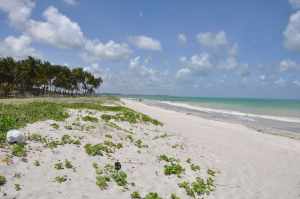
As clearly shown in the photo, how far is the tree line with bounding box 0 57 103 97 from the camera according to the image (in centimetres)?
5653

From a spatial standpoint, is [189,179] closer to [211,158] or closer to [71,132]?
[211,158]

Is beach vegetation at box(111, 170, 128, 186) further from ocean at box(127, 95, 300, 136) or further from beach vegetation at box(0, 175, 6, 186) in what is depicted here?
ocean at box(127, 95, 300, 136)

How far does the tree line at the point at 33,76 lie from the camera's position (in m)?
56.5

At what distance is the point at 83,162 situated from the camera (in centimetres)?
756

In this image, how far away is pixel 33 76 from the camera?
203 ft

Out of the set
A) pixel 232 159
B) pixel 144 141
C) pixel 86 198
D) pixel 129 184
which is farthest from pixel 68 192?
pixel 232 159

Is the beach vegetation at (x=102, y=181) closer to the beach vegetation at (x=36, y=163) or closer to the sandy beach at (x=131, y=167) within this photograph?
the sandy beach at (x=131, y=167)

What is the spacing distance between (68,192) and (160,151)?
501 cm

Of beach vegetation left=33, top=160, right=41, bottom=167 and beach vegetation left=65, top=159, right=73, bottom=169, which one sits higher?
beach vegetation left=33, top=160, right=41, bottom=167

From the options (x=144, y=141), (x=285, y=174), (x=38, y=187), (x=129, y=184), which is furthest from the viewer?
(x=144, y=141)

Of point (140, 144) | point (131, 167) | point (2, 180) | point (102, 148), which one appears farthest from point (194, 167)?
point (2, 180)

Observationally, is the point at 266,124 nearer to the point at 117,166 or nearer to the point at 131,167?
the point at 131,167

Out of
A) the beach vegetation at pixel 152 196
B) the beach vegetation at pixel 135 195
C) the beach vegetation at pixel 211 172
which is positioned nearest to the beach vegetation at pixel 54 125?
the beach vegetation at pixel 135 195

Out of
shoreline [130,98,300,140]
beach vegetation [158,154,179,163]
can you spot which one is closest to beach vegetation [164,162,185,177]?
beach vegetation [158,154,179,163]
